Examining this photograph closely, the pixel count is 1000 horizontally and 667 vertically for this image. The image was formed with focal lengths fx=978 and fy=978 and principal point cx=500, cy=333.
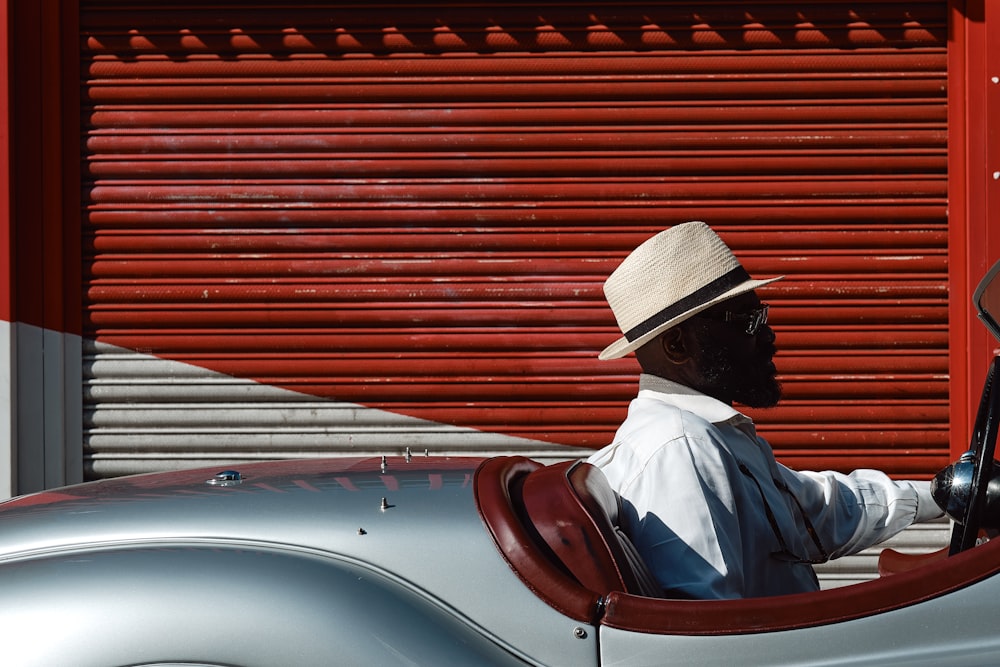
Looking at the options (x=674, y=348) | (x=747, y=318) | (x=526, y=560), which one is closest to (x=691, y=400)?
(x=674, y=348)

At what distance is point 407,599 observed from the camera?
1505 millimetres

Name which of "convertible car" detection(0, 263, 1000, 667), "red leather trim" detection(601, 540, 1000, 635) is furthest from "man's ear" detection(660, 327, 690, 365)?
"red leather trim" detection(601, 540, 1000, 635)

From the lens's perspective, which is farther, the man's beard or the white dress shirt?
the man's beard

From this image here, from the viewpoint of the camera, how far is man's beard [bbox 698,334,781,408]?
7.86 feet

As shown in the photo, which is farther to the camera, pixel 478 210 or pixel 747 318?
pixel 478 210

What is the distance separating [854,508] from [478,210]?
3170mm

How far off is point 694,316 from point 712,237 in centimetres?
22

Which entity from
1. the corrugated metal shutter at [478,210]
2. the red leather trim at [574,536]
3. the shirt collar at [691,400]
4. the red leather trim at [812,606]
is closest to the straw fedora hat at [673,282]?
the shirt collar at [691,400]

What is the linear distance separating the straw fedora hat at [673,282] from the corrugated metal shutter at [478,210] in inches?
111

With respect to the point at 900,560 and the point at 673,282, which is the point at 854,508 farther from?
the point at 673,282

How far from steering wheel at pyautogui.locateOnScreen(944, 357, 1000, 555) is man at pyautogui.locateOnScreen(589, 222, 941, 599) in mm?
387

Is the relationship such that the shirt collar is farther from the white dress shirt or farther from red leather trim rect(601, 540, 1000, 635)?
red leather trim rect(601, 540, 1000, 635)

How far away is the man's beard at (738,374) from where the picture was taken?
2395 millimetres

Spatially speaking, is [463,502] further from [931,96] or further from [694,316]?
[931,96]
